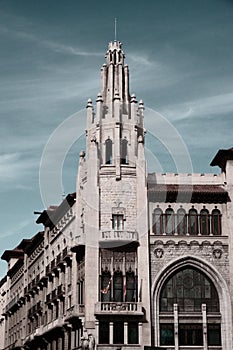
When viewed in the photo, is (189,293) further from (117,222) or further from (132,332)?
(117,222)

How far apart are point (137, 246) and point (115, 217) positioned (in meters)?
3.27

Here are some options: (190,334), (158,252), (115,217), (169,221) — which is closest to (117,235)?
(115,217)

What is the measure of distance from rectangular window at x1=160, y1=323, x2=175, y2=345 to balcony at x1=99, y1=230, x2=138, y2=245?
7886 millimetres

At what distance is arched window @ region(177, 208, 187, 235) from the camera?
62.1 m

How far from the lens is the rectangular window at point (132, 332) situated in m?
58.1

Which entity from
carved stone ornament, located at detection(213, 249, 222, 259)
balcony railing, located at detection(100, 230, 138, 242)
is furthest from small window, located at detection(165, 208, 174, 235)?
carved stone ornament, located at detection(213, 249, 222, 259)

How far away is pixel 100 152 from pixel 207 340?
63.1ft

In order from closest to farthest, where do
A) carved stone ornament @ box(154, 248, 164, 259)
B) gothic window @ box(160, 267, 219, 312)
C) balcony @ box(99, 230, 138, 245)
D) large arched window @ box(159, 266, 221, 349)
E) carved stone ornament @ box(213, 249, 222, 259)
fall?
large arched window @ box(159, 266, 221, 349) → balcony @ box(99, 230, 138, 245) → gothic window @ box(160, 267, 219, 312) → carved stone ornament @ box(154, 248, 164, 259) → carved stone ornament @ box(213, 249, 222, 259)

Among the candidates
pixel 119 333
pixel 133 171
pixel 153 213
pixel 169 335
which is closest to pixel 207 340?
pixel 169 335

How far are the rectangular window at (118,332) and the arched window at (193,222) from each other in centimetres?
1055

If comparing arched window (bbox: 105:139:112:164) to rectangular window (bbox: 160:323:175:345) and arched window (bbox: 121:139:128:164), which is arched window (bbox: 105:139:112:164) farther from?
rectangular window (bbox: 160:323:175:345)

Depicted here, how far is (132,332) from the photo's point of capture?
58281mm

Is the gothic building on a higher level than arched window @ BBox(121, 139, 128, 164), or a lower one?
lower

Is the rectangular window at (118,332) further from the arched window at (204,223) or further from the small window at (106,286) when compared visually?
the arched window at (204,223)
